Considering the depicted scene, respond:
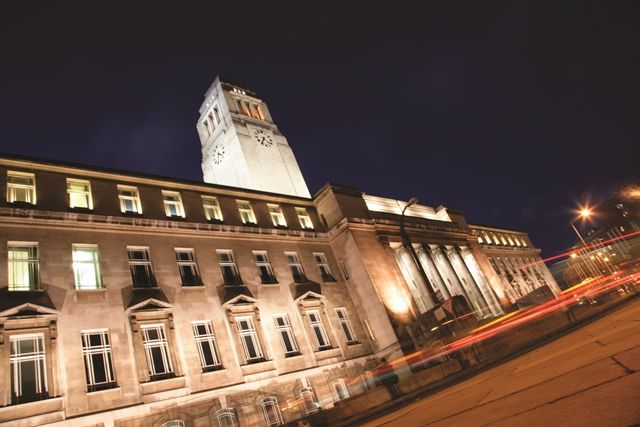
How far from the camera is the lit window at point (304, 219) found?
36.0m

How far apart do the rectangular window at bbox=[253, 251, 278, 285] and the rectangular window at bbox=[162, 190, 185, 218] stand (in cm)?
620

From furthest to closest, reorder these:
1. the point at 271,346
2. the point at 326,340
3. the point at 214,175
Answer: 1. the point at 214,175
2. the point at 326,340
3. the point at 271,346

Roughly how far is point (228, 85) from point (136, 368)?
154 feet

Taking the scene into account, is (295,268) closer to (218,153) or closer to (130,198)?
(130,198)

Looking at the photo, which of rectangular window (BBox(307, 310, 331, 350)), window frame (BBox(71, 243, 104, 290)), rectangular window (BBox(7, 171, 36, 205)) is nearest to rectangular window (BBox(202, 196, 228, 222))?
window frame (BBox(71, 243, 104, 290))

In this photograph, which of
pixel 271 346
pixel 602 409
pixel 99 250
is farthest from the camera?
pixel 271 346

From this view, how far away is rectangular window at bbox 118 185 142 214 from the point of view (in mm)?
26139

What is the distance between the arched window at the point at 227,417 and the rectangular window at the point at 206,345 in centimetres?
229

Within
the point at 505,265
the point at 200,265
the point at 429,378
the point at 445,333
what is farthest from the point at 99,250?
the point at 505,265

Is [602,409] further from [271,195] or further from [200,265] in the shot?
[271,195]

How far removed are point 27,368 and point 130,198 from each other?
39.2 feet

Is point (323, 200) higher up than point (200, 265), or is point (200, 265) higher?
point (323, 200)

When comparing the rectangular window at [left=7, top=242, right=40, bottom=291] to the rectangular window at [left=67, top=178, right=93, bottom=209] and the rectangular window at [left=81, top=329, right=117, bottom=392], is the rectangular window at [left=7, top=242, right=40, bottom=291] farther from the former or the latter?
the rectangular window at [left=67, top=178, right=93, bottom=209]

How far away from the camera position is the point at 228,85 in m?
58.7
